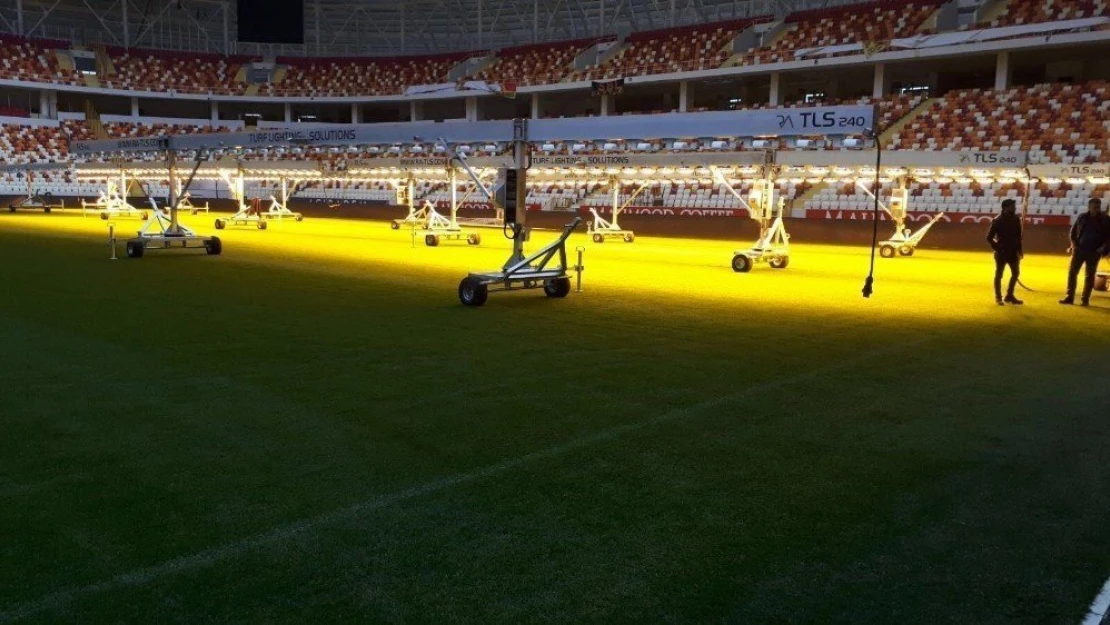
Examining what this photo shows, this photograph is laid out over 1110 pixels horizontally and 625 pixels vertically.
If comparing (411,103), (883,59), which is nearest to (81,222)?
(411,103)

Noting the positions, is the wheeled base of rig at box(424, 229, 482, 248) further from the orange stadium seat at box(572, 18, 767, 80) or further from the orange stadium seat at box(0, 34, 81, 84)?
the orange stadium seat at box(0, 34, 81, 84)

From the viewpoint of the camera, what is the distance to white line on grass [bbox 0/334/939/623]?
3433 mm

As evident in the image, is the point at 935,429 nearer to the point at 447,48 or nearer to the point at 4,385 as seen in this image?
the point at 4,385

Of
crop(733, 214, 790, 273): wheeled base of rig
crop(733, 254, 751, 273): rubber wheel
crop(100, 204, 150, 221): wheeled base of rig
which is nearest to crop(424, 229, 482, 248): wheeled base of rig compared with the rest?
crop(733, 214, 790, 273): wheeled base of rig

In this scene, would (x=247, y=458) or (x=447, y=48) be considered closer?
(x=247, y=458)

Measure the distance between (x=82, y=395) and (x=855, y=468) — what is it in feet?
18.7

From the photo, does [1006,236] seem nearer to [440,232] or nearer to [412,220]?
[440,232]

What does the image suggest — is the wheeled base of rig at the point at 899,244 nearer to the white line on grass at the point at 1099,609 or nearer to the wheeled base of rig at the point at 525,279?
the wheeled base of rig at the point at 525,279

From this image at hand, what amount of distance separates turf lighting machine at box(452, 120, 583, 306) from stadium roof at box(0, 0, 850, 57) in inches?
1611

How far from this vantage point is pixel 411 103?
59.8 m

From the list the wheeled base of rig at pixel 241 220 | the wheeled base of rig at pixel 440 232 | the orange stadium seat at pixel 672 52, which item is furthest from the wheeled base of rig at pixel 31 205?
the orange stadium seat at pixel 672 52

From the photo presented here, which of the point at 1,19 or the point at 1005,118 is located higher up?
the point at 1,19

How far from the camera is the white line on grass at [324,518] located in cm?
343

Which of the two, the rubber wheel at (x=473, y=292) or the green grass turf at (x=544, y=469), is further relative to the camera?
the rubber wheel at (x=473, y=292)
